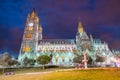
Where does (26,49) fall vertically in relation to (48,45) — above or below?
below

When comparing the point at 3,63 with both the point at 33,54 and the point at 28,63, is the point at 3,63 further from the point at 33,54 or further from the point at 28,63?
the point at 33,54

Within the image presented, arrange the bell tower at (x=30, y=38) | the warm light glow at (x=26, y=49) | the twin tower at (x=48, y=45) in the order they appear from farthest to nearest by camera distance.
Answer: the warm light glow at (x=26, y=49) → the bell tower at (x=30, y=38) → the twin tower at (x=48, y=45)

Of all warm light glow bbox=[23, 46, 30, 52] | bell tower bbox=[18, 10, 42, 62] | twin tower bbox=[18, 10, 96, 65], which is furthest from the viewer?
warm light glow bbox=[23, 46, 30, 52]

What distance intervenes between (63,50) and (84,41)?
2288cm

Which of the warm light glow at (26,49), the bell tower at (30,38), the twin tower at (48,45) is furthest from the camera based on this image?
the warm light glow at (26,49)

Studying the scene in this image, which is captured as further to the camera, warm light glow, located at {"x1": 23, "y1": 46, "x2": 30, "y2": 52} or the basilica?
warm light glow, located at {"x1": 23, "y1": 46, "x2": 30, "y2": 52}

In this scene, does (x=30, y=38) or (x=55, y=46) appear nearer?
(x=30, y=38)

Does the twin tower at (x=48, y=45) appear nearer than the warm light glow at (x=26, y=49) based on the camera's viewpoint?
Yes

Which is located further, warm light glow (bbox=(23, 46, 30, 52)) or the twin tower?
warm light glow (bbox=(23, 46, 30, 52))

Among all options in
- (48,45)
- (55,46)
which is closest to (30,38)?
(48,45)

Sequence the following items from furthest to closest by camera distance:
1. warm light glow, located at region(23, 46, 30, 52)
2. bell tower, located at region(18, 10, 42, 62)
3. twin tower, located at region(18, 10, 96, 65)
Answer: warm light glow, located at region(23, 46, 30, 52), bell tower, located at region(18, 10, 42, 62), twin tower, located at region(18, 10, 96, 65)

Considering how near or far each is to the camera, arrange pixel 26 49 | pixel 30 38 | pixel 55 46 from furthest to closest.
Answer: pixel 55 46 < pixel 30 38 < pixel 26 49

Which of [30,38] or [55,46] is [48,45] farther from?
[30,38]

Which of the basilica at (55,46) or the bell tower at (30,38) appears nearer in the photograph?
the basilica at (55,46)
